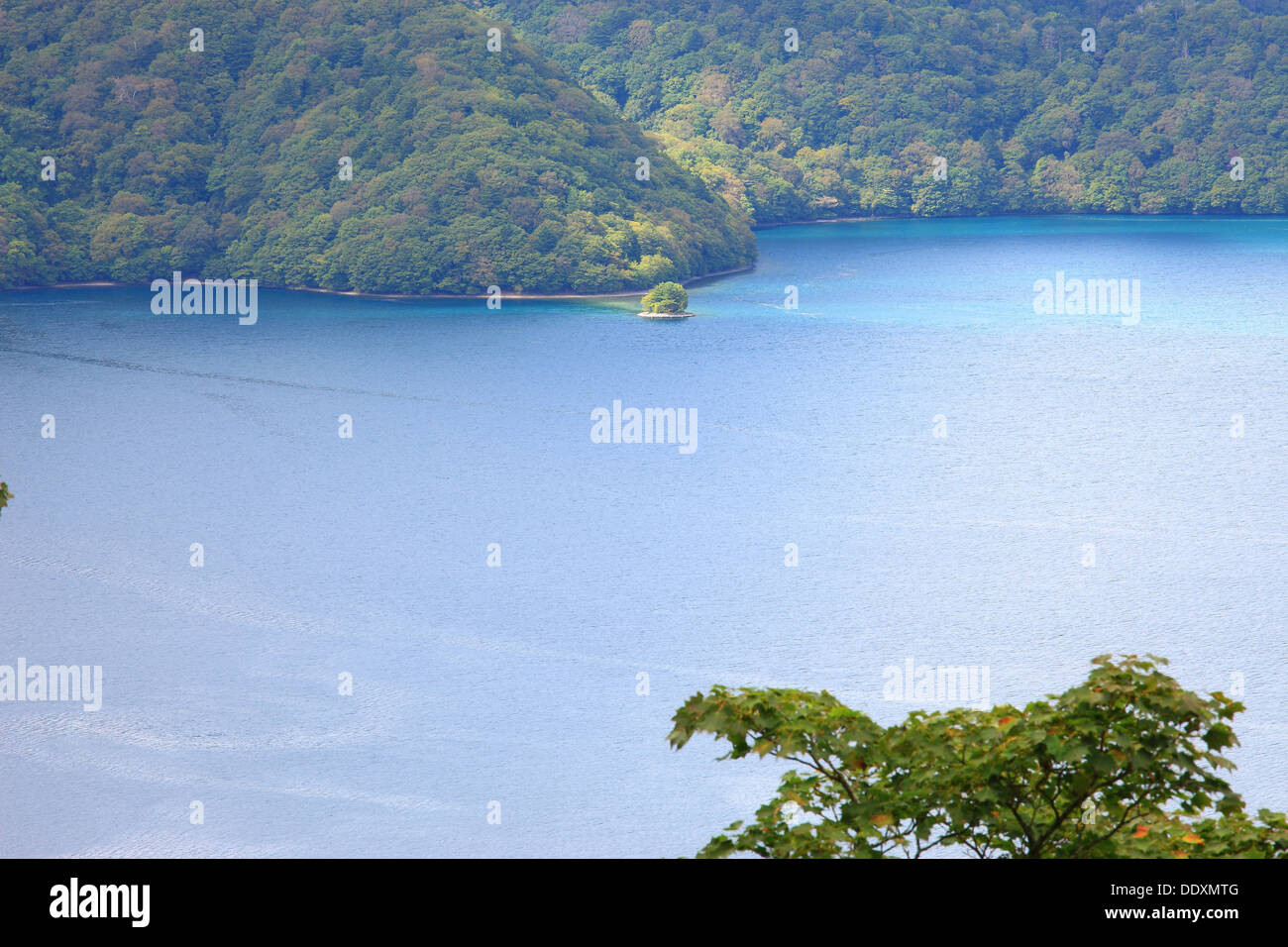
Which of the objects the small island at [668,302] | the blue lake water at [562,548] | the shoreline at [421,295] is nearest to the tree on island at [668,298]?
the small island at [668,302]

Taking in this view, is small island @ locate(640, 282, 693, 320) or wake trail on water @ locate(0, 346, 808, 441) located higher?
small island @ locate(640, 282, 693, 320)

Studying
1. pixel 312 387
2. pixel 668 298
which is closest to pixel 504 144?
pixel 668 298

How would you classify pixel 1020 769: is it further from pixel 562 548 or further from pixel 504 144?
pixel 504 144

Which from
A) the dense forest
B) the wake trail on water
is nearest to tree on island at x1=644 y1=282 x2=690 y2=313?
the dense forest

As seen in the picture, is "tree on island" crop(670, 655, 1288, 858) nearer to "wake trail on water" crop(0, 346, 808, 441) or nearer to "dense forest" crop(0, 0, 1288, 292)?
"wake trail on water" crop(0, 346, 808, 441)

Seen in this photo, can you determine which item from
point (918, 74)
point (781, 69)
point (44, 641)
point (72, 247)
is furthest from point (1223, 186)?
point (44, 641)

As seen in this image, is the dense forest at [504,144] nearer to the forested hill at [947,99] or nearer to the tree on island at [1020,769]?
the forested hill at [947,99]

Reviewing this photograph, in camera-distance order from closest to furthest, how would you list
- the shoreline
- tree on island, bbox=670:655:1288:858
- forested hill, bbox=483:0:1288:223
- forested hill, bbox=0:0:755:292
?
1. tree on island, bbox=670:655:1288:858
2. the shoreline
3. forested hill, bbox=0:0:755:292
4. forested hill, bbox=483:0:1288:223
